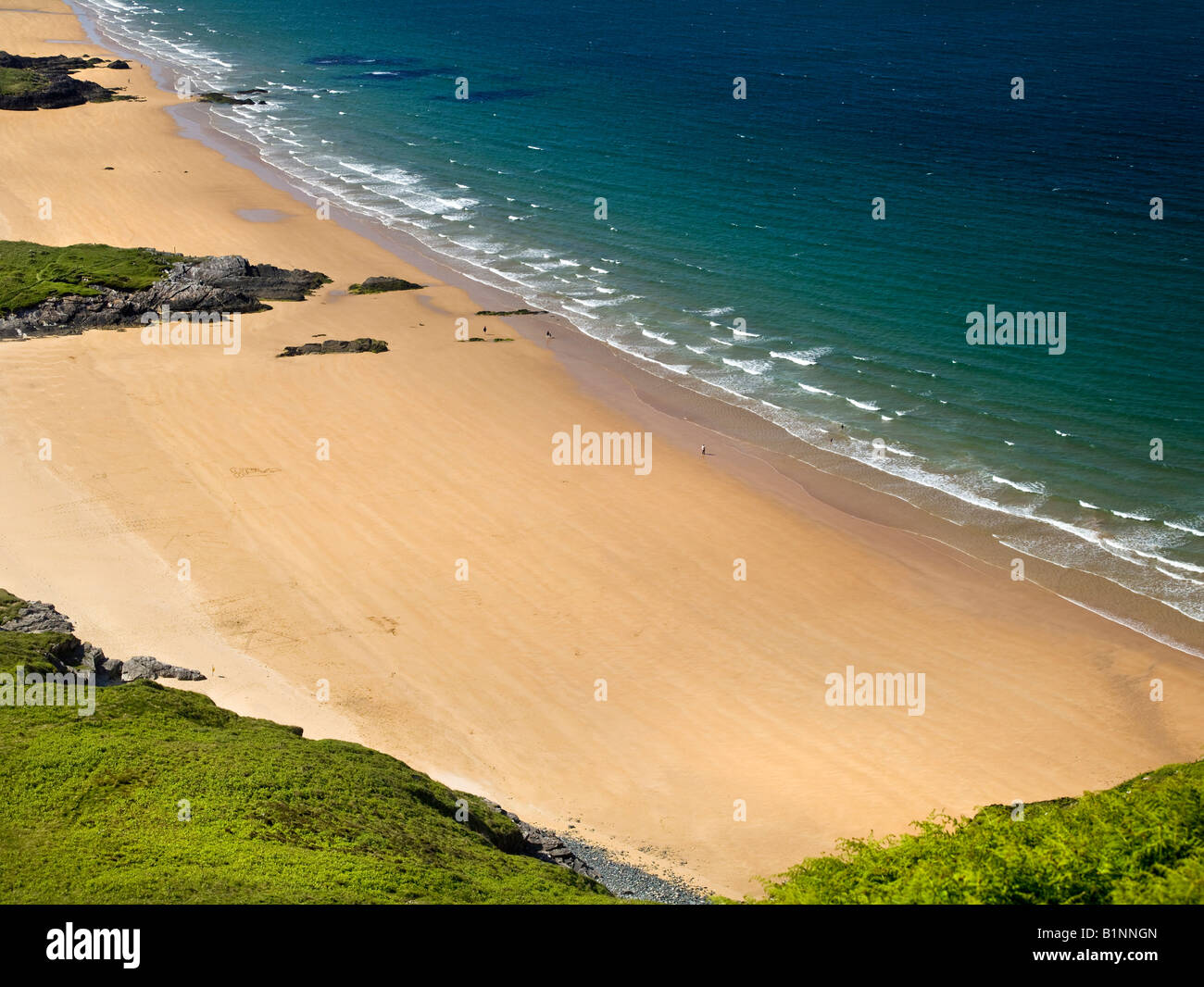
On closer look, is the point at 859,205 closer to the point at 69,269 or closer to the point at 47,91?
the point at 69,269

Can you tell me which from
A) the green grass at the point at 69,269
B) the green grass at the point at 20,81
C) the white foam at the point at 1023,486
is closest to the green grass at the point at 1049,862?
the white foam at the point at 1023,486

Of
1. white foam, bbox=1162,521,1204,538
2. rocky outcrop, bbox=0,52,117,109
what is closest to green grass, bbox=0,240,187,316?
rocky outcrop, bbox=0,52,117,109

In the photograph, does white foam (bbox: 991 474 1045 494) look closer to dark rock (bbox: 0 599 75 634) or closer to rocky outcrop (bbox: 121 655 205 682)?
rocky outcrop (bbox: 121 655 205 682)

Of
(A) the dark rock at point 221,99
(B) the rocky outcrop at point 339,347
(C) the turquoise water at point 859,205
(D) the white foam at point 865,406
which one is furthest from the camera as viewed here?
(A) the dark rock at point 221,99

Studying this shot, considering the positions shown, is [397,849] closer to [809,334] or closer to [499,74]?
[809,334]

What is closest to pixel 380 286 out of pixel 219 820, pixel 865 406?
pixel 865 406

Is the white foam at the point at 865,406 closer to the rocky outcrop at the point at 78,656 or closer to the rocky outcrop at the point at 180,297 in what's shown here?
the rocky outcrop at the point at 180,297

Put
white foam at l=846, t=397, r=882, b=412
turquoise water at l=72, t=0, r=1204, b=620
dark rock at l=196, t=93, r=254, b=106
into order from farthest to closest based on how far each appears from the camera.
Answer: dark rock at l=196, t=93, r=254, b=106
white foam at l=846, t=397, r=882, b=412
turquoise water at l=72, t=0, r=1204, b=620
